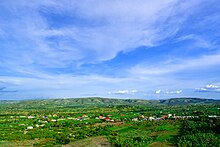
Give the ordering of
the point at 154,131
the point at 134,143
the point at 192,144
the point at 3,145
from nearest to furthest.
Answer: the point at 192,144 < the point at 134,143 < the point at 3,145 < the point at 154,131

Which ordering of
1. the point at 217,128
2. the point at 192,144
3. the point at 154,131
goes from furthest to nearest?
the point at 154,131
the point at 217,128
the point at 192,144

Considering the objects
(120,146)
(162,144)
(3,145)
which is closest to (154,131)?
(162,144)

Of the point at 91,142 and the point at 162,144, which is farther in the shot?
the point at 91,142

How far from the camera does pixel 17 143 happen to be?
47.5 m

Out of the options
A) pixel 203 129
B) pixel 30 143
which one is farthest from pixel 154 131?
pixel 30 143

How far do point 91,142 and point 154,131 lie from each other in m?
17.9

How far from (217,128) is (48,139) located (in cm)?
3431

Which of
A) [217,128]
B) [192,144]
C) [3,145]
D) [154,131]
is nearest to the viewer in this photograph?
[192,144]

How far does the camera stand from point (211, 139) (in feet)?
136

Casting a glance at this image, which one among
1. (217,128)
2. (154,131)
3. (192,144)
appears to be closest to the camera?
(192,144)

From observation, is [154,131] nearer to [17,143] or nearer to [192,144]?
[192,144]

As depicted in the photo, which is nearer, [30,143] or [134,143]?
[134,143]

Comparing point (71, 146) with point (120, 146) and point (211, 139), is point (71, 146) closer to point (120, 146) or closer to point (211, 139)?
point (120, 146)

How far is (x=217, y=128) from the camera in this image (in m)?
50.2
